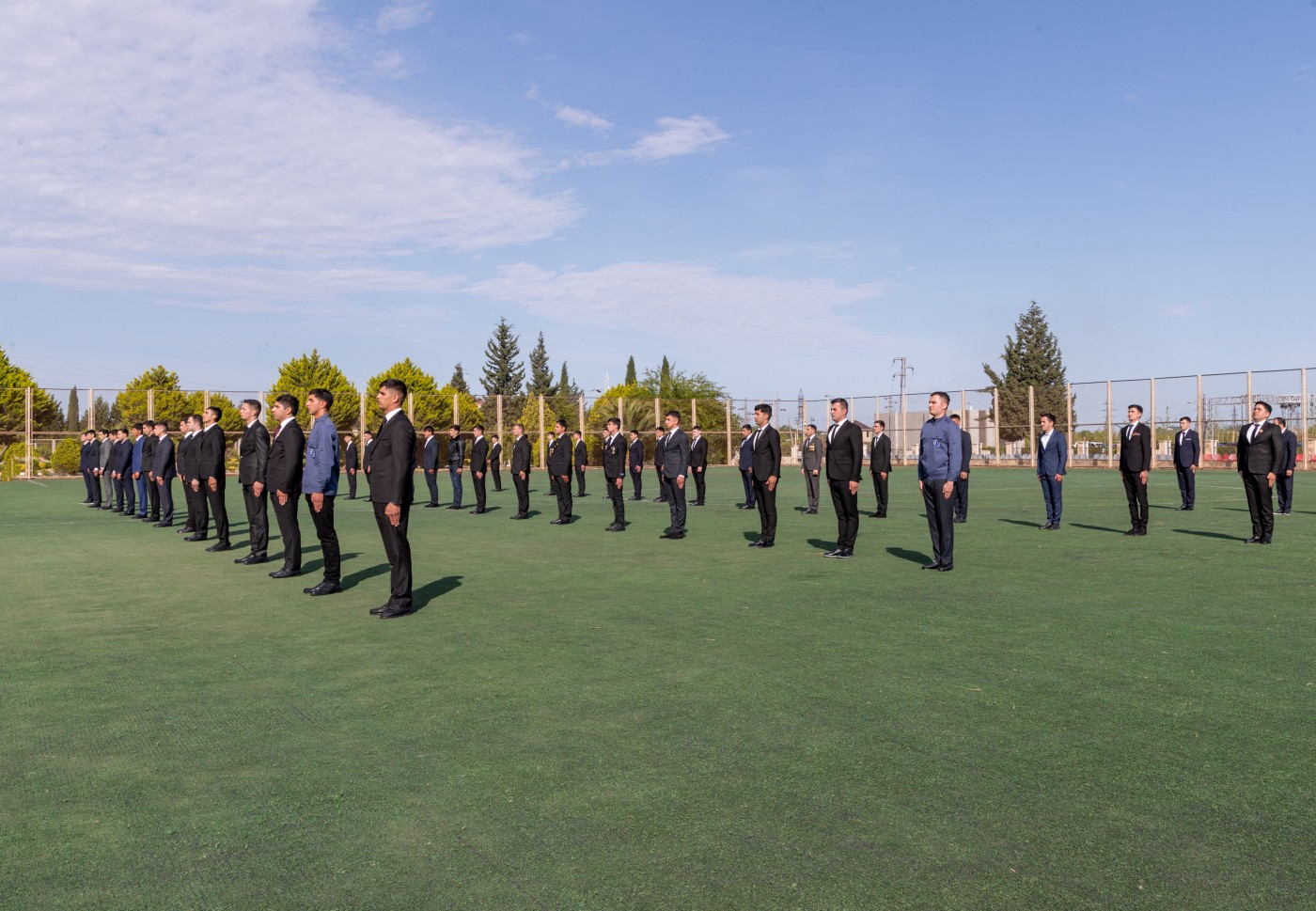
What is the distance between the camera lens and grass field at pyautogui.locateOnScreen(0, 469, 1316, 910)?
3.17m

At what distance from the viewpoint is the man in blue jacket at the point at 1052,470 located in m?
14.7

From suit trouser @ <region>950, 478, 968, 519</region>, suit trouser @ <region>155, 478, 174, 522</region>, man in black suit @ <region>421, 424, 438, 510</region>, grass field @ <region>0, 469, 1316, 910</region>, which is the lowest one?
grass field @ <region>0, 469, 1316, 910</region>

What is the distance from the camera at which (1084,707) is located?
5.05m

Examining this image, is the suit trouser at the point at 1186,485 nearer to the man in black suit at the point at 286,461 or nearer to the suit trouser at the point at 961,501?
the suit trouser at the point at 961,501

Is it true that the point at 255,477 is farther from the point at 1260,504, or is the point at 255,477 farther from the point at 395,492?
the point at 1260,504

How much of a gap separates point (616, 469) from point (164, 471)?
25.0 feet

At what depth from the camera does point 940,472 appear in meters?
10.3

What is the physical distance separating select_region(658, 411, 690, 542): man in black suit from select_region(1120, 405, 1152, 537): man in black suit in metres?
6.26

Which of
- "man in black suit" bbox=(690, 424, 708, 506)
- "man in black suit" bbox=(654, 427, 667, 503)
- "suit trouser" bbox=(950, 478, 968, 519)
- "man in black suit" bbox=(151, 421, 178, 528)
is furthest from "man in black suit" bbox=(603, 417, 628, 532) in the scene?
A: "man in black suit" bbox=(151, 421, 178, 528)

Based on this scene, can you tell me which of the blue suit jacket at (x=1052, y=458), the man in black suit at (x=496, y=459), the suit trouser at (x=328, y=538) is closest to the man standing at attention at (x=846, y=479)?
the blue suit jacket at (x=1052, y=458)

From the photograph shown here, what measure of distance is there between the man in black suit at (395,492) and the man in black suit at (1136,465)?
10.3 meters

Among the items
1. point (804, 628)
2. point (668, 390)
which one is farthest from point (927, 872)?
point (668, 390)

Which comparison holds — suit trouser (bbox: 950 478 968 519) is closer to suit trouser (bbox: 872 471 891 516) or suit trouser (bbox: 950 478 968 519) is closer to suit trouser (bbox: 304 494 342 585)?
suit trouser (bbox: 872 471 891 516)

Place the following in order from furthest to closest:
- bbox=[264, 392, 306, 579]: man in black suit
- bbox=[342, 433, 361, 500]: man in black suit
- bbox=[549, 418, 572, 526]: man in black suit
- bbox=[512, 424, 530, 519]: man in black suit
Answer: bbox=[342, 433, 361, 500]: man in black suit → bbox=[512, 424, 530, 519]: man in black suit → bbox=[549, 418, 572, 526]: man in black suit → bbox=[264, 392, 306, 579]: man in black suit
